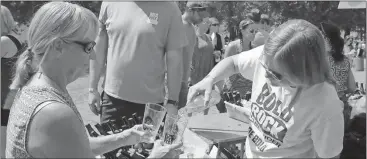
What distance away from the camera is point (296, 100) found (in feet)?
6.23

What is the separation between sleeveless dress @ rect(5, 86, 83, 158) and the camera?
52.1 inches

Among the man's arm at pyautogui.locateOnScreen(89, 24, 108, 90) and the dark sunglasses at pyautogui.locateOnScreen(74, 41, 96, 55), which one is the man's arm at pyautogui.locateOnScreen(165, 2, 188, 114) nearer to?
the man's arm at pyautogui.locateOnScreen(89, 24, 108, 90)

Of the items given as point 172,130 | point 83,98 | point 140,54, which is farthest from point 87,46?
point 83,98

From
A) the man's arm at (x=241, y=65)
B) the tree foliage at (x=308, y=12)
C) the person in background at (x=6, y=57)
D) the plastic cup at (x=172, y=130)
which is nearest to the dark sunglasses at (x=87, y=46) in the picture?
the plastic cup at (x=172, y=130)

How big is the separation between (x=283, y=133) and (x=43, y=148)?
3.43ft

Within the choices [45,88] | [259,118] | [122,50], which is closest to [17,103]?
[45,88]

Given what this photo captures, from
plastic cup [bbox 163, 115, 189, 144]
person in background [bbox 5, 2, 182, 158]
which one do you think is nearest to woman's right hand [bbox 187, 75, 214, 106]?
plastic cup [bbox 163, 115, 189, 144]

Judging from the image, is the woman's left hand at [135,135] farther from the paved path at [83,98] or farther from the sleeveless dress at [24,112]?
the paved path at [83,98]

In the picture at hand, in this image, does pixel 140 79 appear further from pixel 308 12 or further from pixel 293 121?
pixel 308 12

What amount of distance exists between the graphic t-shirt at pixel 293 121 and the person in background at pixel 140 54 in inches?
34.9

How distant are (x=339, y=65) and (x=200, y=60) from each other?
6.72 ft

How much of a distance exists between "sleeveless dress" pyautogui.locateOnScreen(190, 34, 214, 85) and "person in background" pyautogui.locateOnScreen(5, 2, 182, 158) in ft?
13.3

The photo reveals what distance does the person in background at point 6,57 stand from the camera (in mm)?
3514

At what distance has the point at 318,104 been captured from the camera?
71.5 inches
